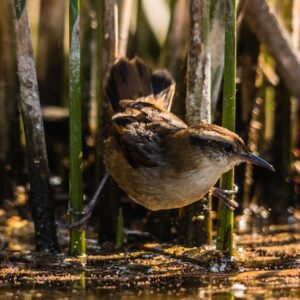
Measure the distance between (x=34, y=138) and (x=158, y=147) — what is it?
796 millimetres

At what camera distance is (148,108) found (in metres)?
5.75

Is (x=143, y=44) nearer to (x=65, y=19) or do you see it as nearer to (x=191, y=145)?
(x=65, y=19)

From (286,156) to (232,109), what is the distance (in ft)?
7.19

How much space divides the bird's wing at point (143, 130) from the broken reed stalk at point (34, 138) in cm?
56

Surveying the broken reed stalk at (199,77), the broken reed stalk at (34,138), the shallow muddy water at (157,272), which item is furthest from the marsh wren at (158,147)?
the broken reed stalk at (34,138)

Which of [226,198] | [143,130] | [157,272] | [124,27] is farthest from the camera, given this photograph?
[124,27]

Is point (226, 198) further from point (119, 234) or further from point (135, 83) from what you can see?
point (135, 83)

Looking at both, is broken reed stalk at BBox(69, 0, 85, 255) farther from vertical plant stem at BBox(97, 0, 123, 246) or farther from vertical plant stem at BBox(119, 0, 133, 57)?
vertical plant stem at BBox(119, 0, 133, 57)

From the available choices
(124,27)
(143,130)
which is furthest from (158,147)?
(124,27)

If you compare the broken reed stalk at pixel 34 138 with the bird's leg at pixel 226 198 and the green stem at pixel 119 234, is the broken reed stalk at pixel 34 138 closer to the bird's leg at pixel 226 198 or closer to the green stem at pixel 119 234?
the green stem at pixel 119 234

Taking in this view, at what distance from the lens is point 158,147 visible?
17.8 ft

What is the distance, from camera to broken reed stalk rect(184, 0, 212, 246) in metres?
5.12

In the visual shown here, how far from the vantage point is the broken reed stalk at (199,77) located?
5117 millimetres

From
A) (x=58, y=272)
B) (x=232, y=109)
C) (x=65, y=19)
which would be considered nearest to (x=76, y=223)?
(x=58, y=272)
